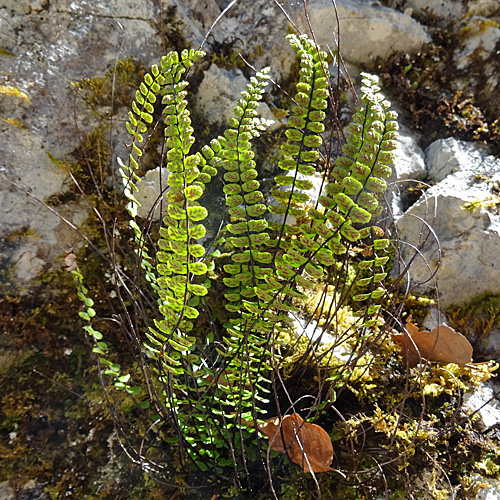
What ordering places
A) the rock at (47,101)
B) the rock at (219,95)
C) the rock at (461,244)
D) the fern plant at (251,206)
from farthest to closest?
the rock at (219,95)
the rock at (461,244)
the rock at (47,101)
the fern plant at (251,206)

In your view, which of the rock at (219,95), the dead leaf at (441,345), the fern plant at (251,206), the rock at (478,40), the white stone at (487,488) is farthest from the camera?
the rock at (478,40)

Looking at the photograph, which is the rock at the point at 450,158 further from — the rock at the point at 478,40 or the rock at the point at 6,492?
the rock at the point at 6,492

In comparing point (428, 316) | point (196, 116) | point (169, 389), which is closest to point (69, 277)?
point (169, 389)

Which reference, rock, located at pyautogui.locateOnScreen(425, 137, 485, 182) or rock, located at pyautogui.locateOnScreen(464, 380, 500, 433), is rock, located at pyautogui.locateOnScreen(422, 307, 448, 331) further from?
rock, located at pyautogui.locateOnScreen(425, 137, 485, 182)

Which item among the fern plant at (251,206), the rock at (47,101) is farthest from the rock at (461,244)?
the rock at (47,101)

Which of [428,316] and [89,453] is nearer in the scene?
[89,453]

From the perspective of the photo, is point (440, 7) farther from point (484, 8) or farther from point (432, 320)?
point (432, 320)

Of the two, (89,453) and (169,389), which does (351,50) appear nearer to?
(169,389)
